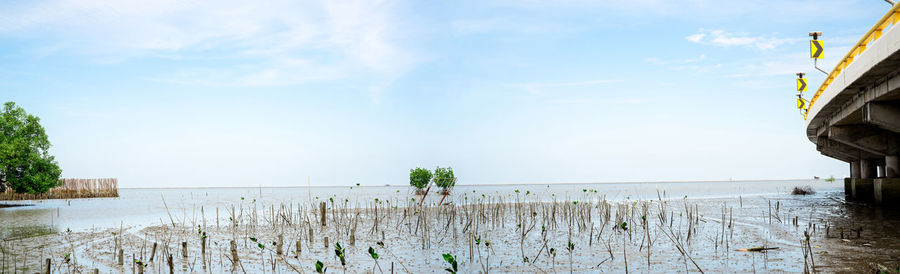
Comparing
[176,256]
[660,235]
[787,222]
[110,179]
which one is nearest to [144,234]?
[176,256]

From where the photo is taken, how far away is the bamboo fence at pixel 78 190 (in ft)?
139

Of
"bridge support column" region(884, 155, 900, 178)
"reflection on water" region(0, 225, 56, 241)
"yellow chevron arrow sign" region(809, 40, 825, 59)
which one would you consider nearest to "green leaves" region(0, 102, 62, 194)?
"reflection on water" region(0, 225, 56, 241)

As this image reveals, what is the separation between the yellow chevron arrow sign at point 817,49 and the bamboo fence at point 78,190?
45.9 m

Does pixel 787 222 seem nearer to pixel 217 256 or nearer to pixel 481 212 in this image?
pixel 481 212

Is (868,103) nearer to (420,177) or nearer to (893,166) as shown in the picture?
(893,166)

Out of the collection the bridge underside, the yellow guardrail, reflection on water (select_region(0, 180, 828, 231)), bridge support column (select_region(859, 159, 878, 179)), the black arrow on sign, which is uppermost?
the black arrow on sign

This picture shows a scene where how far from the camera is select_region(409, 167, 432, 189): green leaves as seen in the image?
156 ft

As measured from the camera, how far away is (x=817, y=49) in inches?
672

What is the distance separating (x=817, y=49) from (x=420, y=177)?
33.8 metres

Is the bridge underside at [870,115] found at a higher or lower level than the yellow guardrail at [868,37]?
lower

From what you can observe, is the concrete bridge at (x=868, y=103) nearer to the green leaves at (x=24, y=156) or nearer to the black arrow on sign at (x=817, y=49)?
the black arrow on sign at (x=817, y=49)

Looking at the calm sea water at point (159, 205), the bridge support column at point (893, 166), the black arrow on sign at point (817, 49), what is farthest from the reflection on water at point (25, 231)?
the bridge support column at point (893, 166)

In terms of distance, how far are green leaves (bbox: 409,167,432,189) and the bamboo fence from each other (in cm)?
2533

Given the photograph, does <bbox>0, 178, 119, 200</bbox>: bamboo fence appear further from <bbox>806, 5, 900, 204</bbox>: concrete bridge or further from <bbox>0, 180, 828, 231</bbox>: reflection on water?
<bbox>806, 5, 900, 204</bbox>: concrete bridge
